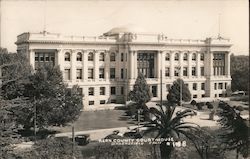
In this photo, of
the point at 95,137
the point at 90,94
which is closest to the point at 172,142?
the point at 95,137

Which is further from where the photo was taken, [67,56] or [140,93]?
[67,56]

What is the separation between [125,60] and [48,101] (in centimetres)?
2501

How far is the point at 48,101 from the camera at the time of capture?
32812 mm

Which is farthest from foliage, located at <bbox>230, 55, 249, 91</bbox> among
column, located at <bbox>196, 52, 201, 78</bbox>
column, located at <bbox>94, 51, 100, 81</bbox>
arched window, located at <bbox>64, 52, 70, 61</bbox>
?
arched window, located at <bbox>64, 52, 70, 61</bbox>

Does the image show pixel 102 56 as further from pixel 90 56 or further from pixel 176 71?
pixel 176 71

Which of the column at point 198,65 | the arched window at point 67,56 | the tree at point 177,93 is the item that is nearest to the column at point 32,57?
the arched window at point 67,56

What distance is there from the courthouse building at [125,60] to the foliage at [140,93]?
360cm

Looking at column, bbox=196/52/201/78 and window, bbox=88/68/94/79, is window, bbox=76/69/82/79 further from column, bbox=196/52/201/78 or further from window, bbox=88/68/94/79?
column, bbox=196/52/201/78

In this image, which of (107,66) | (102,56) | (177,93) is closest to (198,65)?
(177,93)

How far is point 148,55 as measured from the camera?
190 feet

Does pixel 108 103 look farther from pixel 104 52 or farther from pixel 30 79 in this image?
pixel 30 79

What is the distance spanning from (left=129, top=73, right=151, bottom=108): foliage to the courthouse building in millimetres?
3597

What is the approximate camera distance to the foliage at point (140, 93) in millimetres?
49750

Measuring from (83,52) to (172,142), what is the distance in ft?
115
